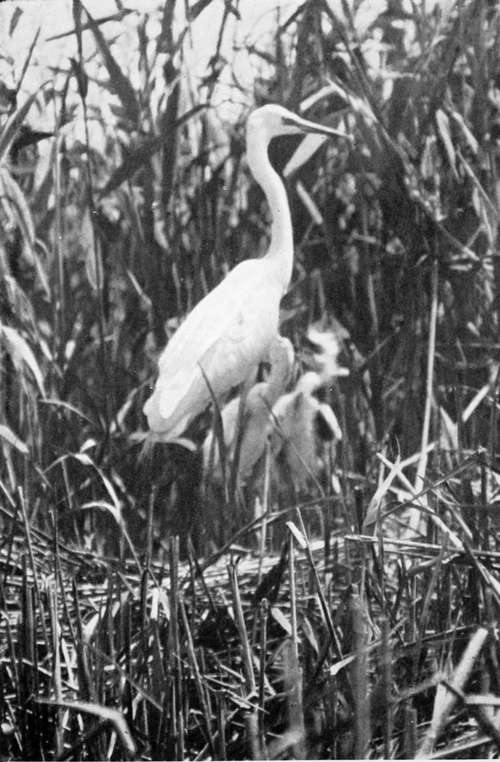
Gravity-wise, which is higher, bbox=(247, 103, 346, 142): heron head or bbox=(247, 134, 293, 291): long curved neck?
bbox=(247, 103, 346, 142): heron head

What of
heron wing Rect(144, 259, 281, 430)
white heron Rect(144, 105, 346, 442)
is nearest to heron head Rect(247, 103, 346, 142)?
white heron Rect(144, 105, 346, 442)

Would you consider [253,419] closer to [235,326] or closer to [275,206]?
[235,326]

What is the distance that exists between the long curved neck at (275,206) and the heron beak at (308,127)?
0.04 metres

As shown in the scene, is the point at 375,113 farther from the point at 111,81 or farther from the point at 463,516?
the point at 463,516

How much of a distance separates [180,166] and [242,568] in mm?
515

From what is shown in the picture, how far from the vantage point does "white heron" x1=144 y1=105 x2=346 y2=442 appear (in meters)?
1.39

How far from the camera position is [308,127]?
1.42 m

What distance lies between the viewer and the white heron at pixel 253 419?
1.40 meters

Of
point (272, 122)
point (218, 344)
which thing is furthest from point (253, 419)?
point (272, 122)

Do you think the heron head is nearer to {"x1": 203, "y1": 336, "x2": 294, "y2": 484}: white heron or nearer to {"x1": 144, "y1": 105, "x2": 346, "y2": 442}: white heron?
{"x1": 144, "y1": 105, "x2": 346, "y2": 442}: white heron

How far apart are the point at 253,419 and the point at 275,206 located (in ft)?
0.89

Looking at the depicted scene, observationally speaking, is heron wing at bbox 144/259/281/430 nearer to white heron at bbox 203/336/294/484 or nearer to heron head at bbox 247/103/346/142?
white heron at bbox 203/336/294/484

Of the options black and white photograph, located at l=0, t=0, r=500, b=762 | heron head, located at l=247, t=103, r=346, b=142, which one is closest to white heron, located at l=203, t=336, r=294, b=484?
black and white photograph, located at l=0, t=0, r=500, b=762

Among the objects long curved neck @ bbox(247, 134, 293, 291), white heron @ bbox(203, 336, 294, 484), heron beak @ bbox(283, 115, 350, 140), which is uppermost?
heron beak @ bbox(283, 115, 350, 140)
